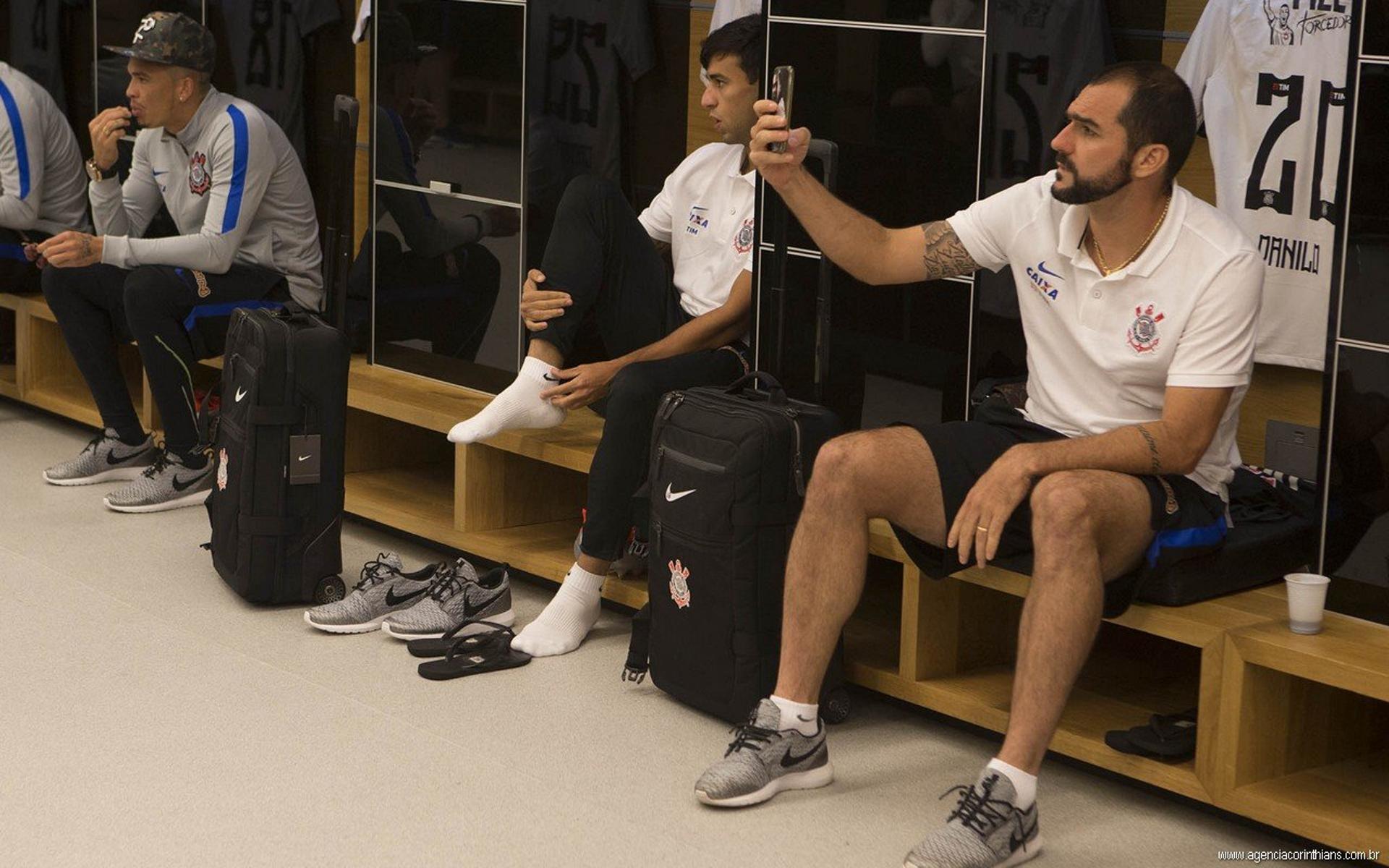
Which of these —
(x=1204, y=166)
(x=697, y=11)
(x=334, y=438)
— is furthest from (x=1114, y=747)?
(x=697, y=11)

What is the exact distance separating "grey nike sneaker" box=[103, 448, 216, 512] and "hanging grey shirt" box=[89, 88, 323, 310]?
1.59 ft

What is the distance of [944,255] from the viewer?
286 cm

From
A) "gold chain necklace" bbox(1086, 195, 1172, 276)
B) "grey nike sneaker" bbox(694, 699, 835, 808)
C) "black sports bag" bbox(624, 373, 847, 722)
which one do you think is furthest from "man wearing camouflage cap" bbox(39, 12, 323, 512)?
"gold chain necklace" bbox(1086, 195, 1172, 276)

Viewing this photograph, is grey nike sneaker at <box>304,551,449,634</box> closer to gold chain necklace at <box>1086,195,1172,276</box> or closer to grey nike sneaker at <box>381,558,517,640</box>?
grey nike sneaker at <box>381,558,517,640</box>

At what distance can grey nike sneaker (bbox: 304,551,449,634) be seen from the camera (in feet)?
11.1

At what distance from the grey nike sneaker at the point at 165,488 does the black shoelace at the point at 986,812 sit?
98.6 inches

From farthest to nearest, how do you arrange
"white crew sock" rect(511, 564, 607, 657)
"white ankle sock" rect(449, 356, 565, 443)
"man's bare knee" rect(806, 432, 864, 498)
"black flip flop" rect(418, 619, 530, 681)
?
"white ankle sock" rect(449, 356, 565, 443), "white crew sock" rect(511, 564, 607, 657), "black flip flop" rect(418, 619, 530, 681), "man's bare knee" rect(806, 432, 864, 498)

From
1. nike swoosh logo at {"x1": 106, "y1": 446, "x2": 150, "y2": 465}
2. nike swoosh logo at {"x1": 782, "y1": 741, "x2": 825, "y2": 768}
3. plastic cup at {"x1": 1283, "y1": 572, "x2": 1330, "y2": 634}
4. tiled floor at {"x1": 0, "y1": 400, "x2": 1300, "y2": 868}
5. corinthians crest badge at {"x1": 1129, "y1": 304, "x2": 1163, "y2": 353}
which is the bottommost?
tiled floor at {"x1": 0, "y1": 400, "x2": 1300, "y2": 868}

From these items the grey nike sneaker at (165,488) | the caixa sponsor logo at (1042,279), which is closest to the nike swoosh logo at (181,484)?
the grey nike sneaker at (165,488)

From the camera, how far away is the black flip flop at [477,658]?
10.2 feet

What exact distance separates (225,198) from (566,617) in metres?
1.61

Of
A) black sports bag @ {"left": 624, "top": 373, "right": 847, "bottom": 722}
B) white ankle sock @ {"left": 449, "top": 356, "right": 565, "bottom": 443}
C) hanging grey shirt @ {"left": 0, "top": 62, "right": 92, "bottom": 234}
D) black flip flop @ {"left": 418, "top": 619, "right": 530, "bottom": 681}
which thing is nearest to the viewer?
black sports bag @ {"left": 624, "top": 373, "right": 847, "bottom": 722}

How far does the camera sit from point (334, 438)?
3508 mm

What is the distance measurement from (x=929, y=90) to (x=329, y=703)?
1.47 m
